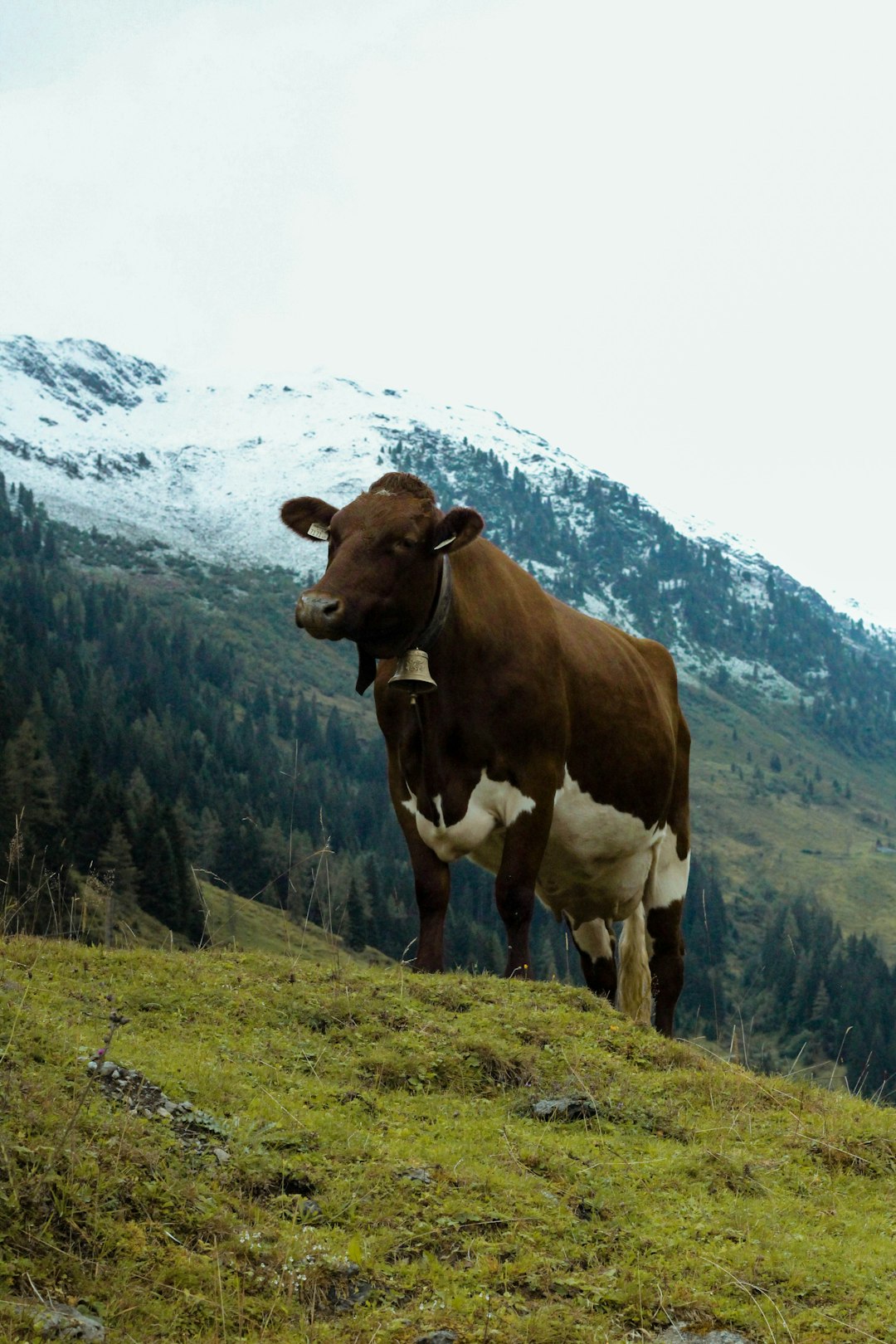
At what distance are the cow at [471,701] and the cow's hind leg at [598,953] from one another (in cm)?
153

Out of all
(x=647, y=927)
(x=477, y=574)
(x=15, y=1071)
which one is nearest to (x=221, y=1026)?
(x=15, y=1071)

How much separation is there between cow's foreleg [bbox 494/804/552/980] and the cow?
0.01 meters

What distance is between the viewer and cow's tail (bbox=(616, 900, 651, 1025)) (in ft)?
46.7

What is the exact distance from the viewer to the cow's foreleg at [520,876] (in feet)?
36.1

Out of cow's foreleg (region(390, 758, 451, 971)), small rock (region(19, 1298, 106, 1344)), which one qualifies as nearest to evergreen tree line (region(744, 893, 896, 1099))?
cow's foreleg (region(390, 758, 451, 971))

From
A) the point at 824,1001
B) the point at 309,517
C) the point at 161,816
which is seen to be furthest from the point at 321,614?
the point at 824,1001

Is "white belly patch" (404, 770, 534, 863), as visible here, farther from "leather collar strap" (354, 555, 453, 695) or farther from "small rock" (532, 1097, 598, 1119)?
"small rock" (532, 1097, 598, 1119)

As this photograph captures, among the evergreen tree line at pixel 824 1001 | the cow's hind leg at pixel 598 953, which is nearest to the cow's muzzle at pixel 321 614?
the cow's hind leg at pixel 598 953

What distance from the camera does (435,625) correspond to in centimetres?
1103

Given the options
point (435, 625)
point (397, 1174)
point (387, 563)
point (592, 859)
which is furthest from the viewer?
point (592, 859)

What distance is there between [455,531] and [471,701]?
1.42 meters

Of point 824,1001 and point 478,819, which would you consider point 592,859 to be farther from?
point 824,1001

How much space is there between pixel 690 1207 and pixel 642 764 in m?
7.32

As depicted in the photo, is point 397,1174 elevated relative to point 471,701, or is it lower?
lower
